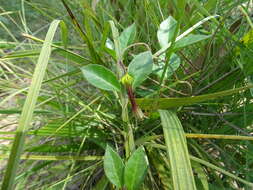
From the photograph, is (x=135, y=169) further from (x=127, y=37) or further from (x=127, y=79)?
(x=127, y=37)

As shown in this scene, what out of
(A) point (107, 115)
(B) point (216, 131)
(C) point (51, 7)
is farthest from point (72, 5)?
(B) point (216, 131)

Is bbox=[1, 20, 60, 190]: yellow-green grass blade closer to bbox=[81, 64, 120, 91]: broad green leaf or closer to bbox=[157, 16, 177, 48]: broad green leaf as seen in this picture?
bbox=[81, 64, 120, 91]: broad green leaf

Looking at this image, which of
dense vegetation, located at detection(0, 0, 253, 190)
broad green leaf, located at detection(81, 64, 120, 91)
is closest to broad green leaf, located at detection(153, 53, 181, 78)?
dense vegetation, located at detection(0, 0, 253, 190)

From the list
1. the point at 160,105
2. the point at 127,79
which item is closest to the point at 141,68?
the point at 127,79

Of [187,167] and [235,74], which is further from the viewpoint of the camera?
[235,74]

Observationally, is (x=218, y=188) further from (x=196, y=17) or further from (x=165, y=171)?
(x=196, y=17)

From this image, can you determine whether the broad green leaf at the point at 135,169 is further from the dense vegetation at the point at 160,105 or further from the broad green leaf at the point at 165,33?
the broad green leaf at the point at 165,33
